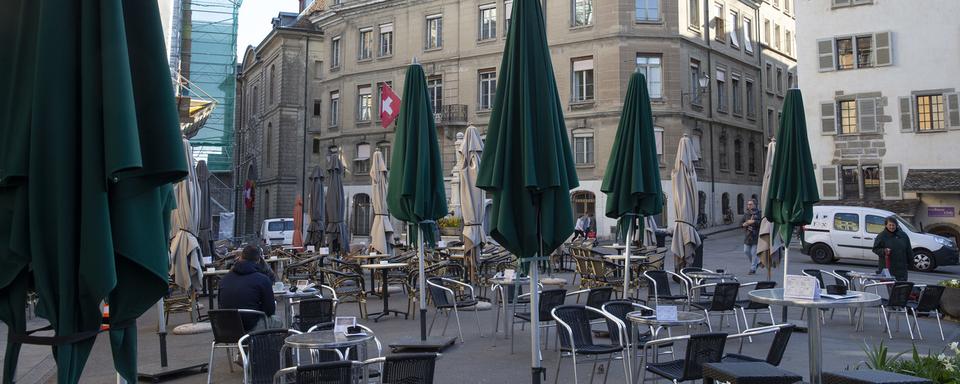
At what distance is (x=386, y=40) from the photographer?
123ft

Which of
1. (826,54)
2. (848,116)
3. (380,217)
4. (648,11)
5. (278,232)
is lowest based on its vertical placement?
(278,232)

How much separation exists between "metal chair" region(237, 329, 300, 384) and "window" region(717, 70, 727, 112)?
31922 millimetres

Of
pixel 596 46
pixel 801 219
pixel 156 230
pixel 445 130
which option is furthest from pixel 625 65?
pixel 156 230

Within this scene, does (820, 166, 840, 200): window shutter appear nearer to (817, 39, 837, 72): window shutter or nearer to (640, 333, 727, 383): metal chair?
(817, 39, 837, 72): window shutter

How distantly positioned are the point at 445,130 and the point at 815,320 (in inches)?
1148

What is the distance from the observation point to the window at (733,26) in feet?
115

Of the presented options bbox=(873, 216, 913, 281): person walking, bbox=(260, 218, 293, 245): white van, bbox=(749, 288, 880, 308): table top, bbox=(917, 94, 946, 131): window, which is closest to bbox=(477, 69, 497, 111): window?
bbox=(260, 218, 293, 245): white van

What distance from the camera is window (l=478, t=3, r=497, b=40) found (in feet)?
112

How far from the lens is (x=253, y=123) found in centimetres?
5503

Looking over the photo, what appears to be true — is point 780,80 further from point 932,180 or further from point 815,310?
point 815,310

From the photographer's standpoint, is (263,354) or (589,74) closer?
(263,354)

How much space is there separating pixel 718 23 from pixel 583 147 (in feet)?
31.8

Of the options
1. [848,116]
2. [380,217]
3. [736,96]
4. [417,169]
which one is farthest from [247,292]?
[736,96]

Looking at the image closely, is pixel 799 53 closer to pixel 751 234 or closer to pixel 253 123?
pixel 751 234
